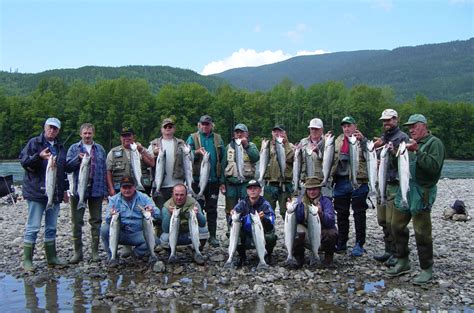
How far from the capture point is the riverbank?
6.43m

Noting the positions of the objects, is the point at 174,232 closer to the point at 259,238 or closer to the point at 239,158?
the point at 259,238

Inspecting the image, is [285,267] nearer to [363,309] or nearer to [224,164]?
[363,309]

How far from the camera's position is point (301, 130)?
2950 inches

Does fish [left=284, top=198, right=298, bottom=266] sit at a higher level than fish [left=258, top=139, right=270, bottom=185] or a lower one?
lower

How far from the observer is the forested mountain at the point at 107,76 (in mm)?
148500

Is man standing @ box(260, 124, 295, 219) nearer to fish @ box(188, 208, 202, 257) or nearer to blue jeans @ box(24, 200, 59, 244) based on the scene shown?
fish @ box(188, 208, 202, 257)

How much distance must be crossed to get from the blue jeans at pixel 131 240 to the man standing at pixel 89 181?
0.52 metres

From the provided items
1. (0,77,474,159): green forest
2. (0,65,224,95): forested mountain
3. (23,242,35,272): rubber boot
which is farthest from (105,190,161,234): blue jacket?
(0,65,224,95): forested mountain

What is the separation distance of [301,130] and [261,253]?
68.4 m

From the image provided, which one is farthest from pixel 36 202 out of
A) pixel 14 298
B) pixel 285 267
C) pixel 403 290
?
pixel 403 290

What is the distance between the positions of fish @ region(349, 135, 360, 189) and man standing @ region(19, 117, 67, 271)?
510cm

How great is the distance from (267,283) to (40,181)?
4175 millimetres

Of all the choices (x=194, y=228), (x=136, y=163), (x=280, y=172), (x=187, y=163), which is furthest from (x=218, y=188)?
(x=136, y=163)

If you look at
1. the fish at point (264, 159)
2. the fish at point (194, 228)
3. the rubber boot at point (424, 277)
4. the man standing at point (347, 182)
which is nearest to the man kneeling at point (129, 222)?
the fish at point (194, 228)
